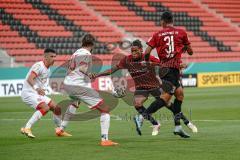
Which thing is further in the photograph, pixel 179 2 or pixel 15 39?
pixel 179 2

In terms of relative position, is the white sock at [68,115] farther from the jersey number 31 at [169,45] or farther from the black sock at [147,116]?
the jersey number 31 at [169,45]

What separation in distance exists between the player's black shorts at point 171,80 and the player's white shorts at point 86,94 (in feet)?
4.57

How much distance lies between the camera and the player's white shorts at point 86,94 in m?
11.8

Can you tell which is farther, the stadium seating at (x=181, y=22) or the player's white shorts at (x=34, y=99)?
the stadium seating at (x=181, y=22)

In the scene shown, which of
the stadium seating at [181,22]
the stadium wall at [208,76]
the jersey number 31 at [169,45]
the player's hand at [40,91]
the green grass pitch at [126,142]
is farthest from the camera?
the stadium seating at [181,22]

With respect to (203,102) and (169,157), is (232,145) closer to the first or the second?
(169,157)

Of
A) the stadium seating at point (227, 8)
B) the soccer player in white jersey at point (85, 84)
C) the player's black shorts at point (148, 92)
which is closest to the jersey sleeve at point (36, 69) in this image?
the soccer player in white jersey at point (85, 84)

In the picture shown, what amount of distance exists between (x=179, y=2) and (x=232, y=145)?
36.7m

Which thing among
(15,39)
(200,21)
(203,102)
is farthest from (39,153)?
(200,21)

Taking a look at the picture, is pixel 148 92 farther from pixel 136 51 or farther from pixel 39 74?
pixel 39 74

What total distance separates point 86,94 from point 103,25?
29.9m

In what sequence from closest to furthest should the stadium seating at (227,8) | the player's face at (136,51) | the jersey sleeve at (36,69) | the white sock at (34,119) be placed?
the white sock at (34,119) → the jersey sleeve at (36,69) → the player's face at (136,51) → the stadium seating at (227,8)

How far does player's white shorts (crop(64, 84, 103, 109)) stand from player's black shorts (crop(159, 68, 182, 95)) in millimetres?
1393

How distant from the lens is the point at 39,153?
33.6 feet
